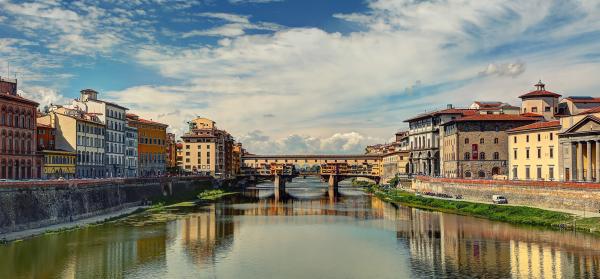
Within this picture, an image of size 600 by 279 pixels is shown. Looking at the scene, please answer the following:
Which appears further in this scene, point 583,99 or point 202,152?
point 202,152

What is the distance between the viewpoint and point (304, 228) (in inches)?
2665

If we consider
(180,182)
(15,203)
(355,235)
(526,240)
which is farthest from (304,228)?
(180,182)

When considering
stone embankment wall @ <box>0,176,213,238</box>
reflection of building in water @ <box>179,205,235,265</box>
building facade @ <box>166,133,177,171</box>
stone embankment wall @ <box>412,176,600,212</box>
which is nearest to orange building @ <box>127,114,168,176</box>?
stone embankment wall @ <box>0,176,213,238</box>

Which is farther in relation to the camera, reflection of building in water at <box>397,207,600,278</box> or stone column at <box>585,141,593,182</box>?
stone column at <box>585,141,593,182</box>

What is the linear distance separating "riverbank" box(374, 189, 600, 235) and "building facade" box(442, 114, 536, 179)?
46.5ft

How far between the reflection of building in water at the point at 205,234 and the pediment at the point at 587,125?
1757 inches

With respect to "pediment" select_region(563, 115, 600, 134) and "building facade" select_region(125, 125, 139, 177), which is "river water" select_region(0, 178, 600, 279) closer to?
"pediment" select_region(563, 115, 600, 134)

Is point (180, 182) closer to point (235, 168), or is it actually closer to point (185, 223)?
point (185, 223)

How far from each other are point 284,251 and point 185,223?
78.0ft

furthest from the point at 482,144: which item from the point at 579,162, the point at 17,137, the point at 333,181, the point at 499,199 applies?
the point at 333,181

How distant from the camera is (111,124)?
359ft

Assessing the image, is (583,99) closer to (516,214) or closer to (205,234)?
(516,214)

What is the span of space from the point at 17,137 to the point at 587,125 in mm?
73013

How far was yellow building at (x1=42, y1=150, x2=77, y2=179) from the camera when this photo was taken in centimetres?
8594
